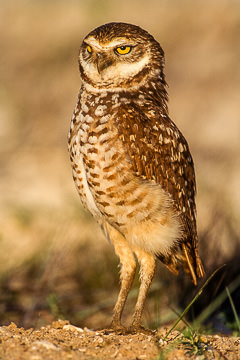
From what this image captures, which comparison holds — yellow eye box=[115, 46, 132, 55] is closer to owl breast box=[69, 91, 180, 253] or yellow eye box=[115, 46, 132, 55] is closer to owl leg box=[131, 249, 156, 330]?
owl breast box=[69, 91, 180, 253]

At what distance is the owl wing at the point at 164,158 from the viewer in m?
3.81

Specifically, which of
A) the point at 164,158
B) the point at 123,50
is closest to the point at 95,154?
the point at 164,158

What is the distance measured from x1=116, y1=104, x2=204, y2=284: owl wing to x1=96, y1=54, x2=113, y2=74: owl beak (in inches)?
12.6

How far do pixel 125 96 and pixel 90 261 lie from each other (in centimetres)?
285

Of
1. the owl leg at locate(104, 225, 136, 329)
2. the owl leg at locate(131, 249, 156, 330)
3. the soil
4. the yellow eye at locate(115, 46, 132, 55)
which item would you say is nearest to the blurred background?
the owl leg at locate(131, 249, 156, 330)

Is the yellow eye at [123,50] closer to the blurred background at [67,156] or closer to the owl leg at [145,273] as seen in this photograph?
the owl leg at [145,273]

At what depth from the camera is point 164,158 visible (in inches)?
156

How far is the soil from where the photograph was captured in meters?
3.05

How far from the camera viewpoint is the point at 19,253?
6570 mm

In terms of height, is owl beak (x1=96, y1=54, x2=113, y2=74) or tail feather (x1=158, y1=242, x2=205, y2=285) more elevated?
owl beak (x1=96, y1=54, x2=113, y2=74)

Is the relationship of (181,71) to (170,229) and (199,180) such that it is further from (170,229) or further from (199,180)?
(170,229)

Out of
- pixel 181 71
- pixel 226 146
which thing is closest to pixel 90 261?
pixel 226 146

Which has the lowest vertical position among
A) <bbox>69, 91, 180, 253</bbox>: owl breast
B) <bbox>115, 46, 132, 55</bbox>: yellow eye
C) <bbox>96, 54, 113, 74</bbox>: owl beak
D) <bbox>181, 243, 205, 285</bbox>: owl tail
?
<bbox>181, 243, 205, 285</bbox>: owl tail

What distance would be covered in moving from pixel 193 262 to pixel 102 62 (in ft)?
5.03
